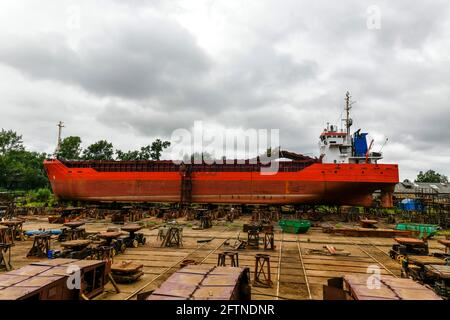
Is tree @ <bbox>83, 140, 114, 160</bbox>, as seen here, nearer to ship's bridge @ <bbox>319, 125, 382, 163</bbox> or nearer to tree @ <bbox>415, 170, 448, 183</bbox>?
ship's bridge @ <bbox>319, 125, 382, 163</bbox>

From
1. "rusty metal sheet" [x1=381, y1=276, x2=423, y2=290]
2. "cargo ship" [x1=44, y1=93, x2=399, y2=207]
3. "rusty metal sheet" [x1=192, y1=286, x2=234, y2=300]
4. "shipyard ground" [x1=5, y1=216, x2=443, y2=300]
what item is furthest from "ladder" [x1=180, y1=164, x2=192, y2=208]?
"rusty metal sheet" [x1=381, y1=276, x2=423, y2=290]

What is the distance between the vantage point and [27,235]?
16531mm

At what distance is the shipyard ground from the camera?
851cm

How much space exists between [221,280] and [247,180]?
23.9 meters

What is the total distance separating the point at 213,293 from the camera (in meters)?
5.19

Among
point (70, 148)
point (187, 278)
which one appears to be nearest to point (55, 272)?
point (187, 278)

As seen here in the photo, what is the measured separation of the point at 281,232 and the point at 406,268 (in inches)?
406

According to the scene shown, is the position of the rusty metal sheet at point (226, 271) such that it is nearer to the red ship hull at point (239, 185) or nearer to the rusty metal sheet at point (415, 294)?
the rusty metal sheet at point (415, 294)

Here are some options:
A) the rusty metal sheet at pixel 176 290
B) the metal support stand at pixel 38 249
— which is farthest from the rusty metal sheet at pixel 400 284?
the metal support stand at pixel 38 249

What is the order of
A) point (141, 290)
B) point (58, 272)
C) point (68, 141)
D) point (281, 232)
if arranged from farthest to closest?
1. point (68, 141)
2. point (281, 232)
3. point (141, 290)
4. point (58, 272)

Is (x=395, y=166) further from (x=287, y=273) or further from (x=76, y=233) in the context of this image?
(x=76, y=233)

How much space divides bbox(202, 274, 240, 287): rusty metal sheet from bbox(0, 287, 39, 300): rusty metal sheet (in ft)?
11.2
